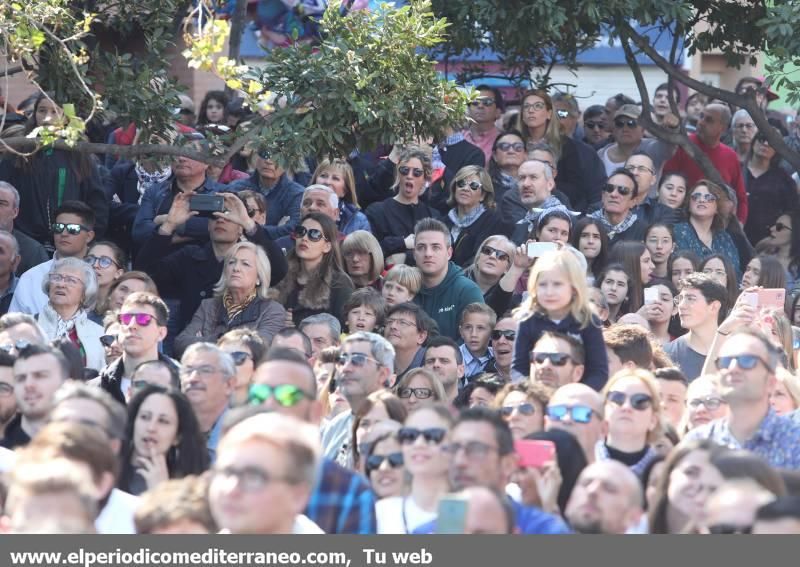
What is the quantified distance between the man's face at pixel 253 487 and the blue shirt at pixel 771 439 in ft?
8.63

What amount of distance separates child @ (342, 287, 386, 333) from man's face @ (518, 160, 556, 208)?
1943mm

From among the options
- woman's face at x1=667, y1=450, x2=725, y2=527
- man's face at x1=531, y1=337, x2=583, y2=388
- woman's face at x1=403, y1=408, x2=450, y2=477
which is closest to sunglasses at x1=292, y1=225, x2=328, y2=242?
man's face at x1=531, y1=337, x2=583, y2=388

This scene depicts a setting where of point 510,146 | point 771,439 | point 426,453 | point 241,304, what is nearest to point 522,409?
point 426,453

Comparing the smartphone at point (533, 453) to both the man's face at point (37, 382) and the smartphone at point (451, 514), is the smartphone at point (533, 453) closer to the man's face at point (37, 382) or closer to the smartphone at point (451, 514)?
the smartphone at point (451, 514)

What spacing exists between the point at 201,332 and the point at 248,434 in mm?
5374

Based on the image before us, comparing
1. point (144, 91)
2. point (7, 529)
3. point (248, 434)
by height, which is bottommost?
point (7, 529)

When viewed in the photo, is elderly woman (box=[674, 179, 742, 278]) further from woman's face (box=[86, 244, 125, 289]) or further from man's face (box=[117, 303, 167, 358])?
man's face (box=[117, 303, 167, 358])

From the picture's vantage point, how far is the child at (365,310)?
10609 millimetres

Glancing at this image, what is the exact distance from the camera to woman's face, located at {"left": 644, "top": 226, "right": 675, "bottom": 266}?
39.4ft

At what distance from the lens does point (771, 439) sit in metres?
7.51

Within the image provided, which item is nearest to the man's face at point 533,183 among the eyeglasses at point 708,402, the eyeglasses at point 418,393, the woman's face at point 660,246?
the woman's face at point 660,246

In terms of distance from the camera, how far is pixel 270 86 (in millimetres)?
10242

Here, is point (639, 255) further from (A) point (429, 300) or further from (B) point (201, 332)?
(B) point (201, 332)

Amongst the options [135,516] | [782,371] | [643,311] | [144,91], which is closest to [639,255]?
[643,311]
